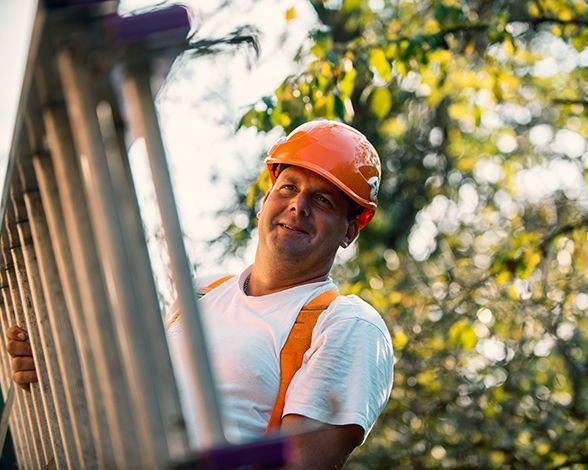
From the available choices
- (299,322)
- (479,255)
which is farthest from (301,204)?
(479,255)

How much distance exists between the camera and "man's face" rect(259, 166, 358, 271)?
3.37 metres

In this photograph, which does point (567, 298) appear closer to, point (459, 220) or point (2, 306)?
point (459, 220)

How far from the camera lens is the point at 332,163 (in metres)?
3.33

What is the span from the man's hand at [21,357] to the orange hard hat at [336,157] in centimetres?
104

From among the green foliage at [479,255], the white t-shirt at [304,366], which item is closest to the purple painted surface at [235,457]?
the white t-shirt at [304,366]

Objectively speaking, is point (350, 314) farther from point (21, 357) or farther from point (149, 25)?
point (149, 25)

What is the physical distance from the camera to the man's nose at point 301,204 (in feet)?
11.0

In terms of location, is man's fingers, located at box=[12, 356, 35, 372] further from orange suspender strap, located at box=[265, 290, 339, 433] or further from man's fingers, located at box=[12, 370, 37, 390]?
orange suspender strap, located at box=[265, 290, 339, 433]

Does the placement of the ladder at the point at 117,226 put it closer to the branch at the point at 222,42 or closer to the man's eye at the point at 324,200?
the branch at the point at 222,42

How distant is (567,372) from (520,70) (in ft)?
10.7

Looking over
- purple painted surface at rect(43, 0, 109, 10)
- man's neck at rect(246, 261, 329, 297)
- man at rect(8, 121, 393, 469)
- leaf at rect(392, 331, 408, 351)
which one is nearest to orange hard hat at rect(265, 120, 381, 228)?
man at rect(8, 121, 393, 469)

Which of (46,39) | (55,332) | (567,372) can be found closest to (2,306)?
(55,332)

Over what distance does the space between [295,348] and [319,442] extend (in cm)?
33

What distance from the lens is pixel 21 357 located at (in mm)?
2838
